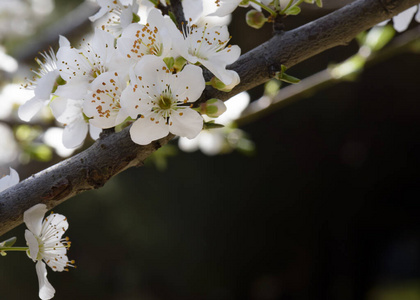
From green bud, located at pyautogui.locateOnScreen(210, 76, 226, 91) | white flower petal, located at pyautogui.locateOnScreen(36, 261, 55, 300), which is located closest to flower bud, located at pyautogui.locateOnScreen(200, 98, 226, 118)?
green bud, located at pyautogui.locateOnScreen(210, 76, 226, 91)

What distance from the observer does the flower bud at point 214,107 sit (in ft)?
1.53

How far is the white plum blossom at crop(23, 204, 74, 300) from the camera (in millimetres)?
455

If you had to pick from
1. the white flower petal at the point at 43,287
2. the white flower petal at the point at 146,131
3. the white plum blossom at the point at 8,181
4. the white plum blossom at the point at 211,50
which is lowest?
the white flower petal at the point at 43,287

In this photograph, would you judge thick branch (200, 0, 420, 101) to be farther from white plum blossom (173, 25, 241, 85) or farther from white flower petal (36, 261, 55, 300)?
white flower petal (36, 261, 55, 300)

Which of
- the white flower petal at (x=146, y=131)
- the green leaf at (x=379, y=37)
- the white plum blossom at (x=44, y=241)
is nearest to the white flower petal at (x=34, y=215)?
the white plum blossom at (x=44, y=241)

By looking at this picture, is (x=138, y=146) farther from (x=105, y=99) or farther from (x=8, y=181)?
(x=8, y=181)

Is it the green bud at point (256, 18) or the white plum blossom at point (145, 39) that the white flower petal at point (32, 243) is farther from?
the green bud at point (256, 18)

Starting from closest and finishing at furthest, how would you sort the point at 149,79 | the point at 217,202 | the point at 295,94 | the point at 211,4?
the point at 149,79 → the point at 211,4 → the point at 295,94 → the point at 217,202

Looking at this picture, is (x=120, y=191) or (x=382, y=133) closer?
(x=120, y=191)

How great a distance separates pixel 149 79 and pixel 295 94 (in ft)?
2.06

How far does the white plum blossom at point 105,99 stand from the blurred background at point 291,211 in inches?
88.3

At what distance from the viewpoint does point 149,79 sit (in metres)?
0.45

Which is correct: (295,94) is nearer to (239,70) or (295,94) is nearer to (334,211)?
(239,70)

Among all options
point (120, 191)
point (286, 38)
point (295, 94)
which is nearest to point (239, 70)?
point (286, 38)
